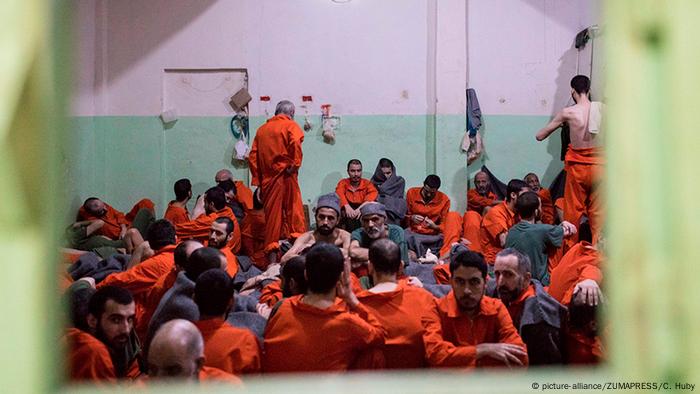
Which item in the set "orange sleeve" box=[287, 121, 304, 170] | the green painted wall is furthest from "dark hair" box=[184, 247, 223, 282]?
the green painted wall

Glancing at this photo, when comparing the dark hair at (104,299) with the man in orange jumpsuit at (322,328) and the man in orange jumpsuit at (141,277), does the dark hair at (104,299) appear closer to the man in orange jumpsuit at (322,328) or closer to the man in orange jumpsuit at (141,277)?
the man in orange jumpsuit at (322,328)

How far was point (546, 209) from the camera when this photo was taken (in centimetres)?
840

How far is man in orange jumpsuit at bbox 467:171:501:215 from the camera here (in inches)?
346

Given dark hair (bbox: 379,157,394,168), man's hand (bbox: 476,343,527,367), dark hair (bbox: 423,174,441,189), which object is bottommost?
man's hand (bbox: 476,343,527,367)

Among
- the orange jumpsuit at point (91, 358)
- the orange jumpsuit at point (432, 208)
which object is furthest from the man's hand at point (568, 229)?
the orange jumpsuit at point (91, 358)

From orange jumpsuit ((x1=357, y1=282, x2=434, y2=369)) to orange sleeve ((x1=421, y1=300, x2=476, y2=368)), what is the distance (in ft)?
0.12

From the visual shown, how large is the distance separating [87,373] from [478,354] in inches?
61.1

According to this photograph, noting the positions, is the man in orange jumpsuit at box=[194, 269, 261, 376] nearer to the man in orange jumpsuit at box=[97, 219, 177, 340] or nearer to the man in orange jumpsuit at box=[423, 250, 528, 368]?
the man in orange jumpsuit at box=[423, 250, 528, 368]

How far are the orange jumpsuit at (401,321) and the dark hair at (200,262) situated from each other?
34.4 inches

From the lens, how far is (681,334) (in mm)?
963

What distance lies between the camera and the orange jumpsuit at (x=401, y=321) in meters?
3.40

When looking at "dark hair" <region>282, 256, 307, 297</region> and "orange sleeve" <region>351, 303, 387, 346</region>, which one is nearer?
"orange sleeve" <region>351, 303, 387, 346</region>

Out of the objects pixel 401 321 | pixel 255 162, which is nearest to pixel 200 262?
pixel 401 321

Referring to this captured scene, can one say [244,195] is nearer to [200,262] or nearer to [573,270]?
[200,262]
